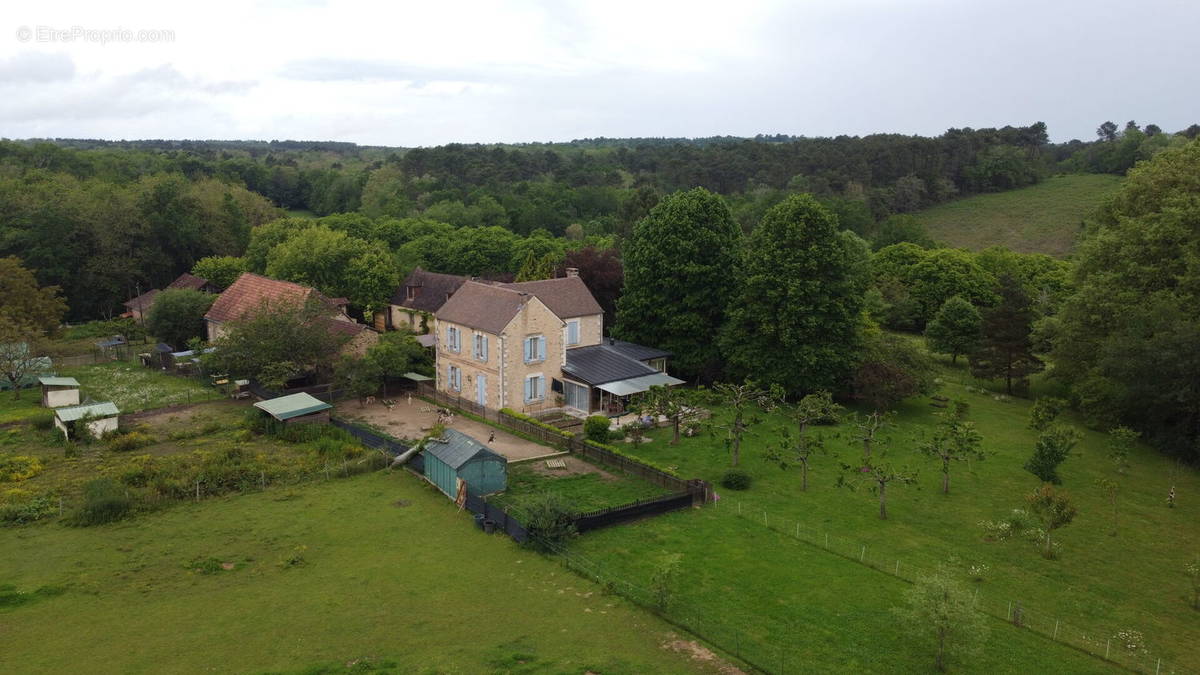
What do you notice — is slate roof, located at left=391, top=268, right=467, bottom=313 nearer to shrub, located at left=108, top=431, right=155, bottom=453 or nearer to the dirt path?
the dirt path

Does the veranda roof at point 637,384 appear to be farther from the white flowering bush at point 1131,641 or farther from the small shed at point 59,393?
the small shed at point 59,393

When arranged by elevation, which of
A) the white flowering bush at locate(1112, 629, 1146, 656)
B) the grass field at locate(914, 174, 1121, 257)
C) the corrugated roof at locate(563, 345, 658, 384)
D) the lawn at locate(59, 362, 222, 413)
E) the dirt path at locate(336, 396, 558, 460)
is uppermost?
the grass field at locate(914, 174, 1121, 257)

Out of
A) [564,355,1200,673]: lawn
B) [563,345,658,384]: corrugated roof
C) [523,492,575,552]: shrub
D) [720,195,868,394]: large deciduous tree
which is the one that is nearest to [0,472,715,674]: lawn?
[523,492,575,552]: shrub

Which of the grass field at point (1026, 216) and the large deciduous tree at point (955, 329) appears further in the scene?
the grass field at point (1026, 216)

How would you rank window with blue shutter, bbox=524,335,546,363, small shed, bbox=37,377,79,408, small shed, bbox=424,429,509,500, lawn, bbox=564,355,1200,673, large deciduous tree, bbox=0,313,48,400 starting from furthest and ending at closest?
large deciduous tree, bbox=0,313,48,400
small shed, bbox=37,377,79,408
window with blue shutter, bbox=524,335,546,363
small shed, bbox=424,429,509,500
lawn, bbox=564,355,1200,673

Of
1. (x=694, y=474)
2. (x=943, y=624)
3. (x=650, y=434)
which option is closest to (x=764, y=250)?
(x=650, y=434)

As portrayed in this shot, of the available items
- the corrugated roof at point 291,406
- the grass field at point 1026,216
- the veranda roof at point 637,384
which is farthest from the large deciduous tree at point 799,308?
the grass field at point 1026,216

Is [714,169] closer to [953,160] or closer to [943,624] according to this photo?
[953,160]
